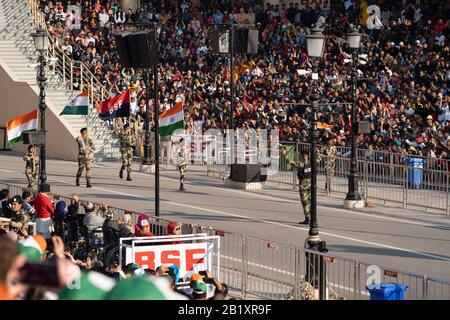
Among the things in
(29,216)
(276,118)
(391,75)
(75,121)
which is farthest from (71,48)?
(29,216)

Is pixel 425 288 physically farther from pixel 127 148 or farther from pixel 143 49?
pixel 127 148

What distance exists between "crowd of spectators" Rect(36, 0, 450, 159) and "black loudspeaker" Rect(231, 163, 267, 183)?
2.97 m

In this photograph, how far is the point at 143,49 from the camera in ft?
83.8

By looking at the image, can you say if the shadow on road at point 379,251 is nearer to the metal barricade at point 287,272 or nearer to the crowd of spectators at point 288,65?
the metal barricade at point 287,272

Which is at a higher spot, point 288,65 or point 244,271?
point 288,65

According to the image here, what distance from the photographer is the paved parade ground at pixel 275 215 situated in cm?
2353

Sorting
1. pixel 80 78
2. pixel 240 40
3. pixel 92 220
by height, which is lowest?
pixel 92 220

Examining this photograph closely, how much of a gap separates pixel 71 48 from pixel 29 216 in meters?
21.6

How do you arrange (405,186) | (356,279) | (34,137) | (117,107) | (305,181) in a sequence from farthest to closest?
(117,107), (405,186), (34,137), (305,181), (356,279)

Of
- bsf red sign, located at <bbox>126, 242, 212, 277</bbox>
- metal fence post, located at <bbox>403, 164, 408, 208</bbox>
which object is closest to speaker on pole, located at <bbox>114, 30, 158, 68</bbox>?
metal fence post, located at <bbox>403, 164, 408, 208</bbox>

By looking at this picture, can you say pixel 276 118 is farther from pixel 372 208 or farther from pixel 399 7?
pixel 372 208

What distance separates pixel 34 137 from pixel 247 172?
6523 millimetres

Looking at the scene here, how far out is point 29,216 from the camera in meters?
23.3

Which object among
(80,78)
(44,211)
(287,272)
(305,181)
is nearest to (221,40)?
(80,78)
